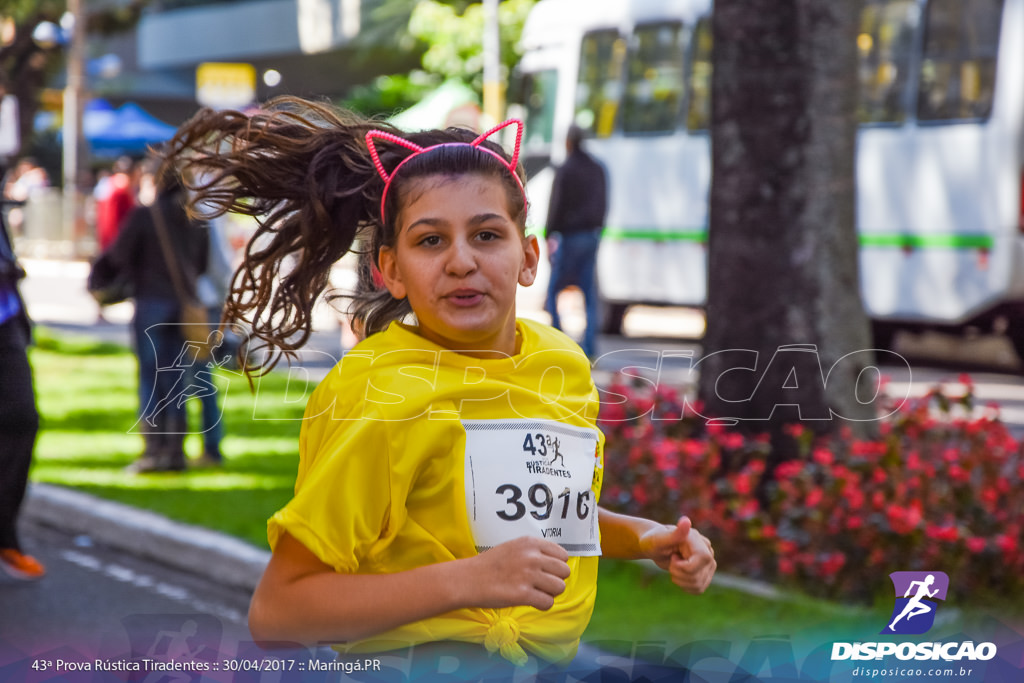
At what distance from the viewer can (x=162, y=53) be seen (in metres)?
45.8

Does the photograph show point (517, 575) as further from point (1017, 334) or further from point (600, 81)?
point (600, 81)

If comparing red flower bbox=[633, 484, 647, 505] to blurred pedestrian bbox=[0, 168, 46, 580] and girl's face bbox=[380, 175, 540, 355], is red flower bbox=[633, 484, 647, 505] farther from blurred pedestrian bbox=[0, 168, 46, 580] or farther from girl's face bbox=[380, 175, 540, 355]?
girl's face bbox=[380, 175, 540, 355]

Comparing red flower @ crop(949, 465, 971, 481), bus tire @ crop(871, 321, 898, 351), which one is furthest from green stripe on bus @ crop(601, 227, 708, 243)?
red flower @ crop(949, 465, 971, 481)

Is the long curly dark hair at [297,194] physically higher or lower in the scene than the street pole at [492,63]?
lower

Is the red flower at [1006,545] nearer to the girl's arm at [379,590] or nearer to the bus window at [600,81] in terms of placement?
the girl's arm at [379,590]

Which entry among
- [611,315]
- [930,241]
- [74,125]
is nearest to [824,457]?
[930,241]

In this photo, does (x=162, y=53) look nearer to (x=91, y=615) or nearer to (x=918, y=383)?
(x=918, y=383)

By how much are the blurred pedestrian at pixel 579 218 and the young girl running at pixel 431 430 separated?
9.40 m

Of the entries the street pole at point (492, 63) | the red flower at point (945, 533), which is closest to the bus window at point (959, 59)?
the red flower at point (945, 533)

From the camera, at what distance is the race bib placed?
2.24 m

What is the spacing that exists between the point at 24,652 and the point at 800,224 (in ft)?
15.3

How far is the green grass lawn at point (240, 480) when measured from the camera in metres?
4.88

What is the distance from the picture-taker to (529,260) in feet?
8.41

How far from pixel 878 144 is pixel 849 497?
875 centimetres
